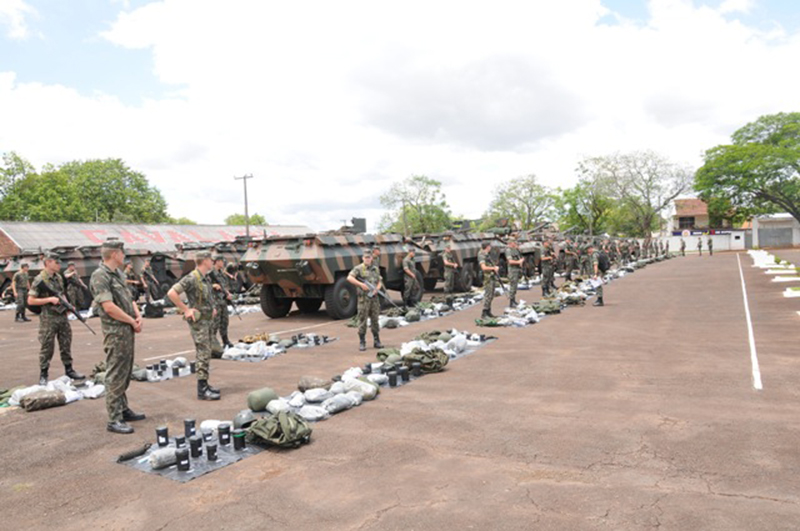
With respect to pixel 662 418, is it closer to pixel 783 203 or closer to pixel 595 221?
pixel 783 203

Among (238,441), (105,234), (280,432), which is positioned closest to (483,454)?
(280,432)

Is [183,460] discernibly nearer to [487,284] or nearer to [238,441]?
[238,441]

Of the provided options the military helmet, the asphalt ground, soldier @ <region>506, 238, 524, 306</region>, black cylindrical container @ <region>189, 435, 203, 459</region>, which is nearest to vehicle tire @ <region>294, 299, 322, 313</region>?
soldier @ <region>506, 238, 524, 306</region>

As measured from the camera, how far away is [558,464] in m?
4.40

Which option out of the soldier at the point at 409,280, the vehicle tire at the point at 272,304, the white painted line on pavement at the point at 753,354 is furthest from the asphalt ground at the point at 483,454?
the soldier at the point at 409,280

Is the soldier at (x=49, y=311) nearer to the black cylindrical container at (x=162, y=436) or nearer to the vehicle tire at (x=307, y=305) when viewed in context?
the black cylindrical container at (x=162, y=436)

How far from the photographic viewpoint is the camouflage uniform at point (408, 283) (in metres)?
15.2

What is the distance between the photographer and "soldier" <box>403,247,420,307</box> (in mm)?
15133

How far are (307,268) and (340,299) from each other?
1193mm

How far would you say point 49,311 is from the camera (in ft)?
25.1

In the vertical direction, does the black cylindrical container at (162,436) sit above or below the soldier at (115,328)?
below

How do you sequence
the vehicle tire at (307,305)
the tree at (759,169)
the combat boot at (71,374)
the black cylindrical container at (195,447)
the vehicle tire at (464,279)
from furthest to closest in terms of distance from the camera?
the tree at (759,169) < the vehicle tire at (464,279) < the vehicle tire at (307,305) < the combat boot at (71,374) < the black cylindrical container at (195,447)

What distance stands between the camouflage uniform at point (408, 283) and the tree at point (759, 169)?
47106mm

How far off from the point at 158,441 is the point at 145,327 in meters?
10.3
